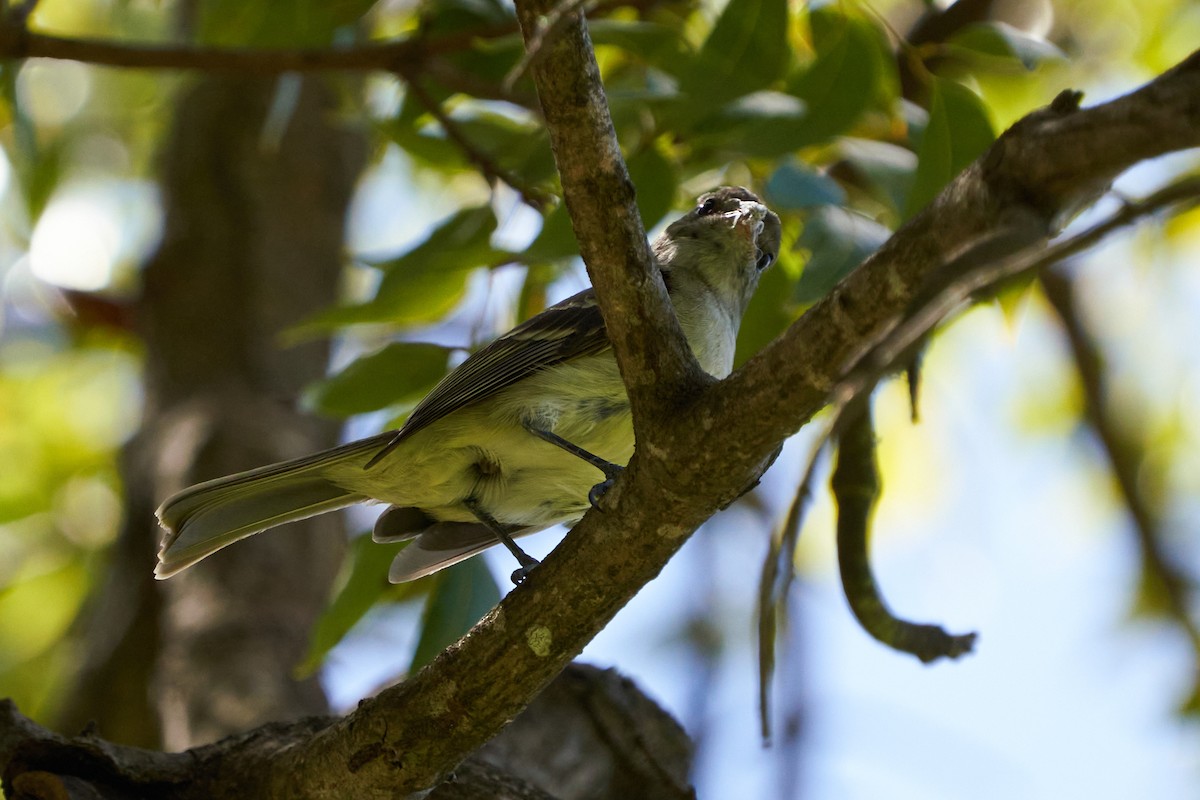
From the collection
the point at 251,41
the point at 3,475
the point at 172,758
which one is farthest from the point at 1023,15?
the point at 3,475

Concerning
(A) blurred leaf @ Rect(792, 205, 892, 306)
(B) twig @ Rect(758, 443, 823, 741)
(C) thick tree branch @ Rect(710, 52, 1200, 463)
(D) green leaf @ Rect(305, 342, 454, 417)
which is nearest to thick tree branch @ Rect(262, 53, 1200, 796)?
(C) thick tree branch @ Rect(710, 52, 1200, 463)

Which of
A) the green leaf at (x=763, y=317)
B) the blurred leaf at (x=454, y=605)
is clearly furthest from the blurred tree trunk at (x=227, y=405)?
the green leaf at (x=763, y=317)

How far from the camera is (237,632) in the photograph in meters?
4.90

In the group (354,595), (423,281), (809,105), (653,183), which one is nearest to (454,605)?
Answer: (354,595)

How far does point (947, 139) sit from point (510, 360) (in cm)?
150

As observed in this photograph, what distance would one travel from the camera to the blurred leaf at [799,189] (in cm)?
342

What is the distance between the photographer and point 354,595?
3939 millimetres

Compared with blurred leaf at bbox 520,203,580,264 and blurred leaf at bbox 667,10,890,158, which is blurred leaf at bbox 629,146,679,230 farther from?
blurred leaf at bbox 520,203,580,264

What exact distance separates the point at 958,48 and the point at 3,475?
5.74 m

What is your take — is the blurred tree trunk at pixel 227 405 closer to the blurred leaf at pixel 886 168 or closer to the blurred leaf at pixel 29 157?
the blurred leaf at pixel 29 157

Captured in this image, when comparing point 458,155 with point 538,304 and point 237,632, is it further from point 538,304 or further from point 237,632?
point 237,632

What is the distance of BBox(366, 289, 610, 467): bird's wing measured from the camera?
3703 mm

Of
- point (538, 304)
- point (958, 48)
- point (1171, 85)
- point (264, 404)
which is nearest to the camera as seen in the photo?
point (1171, 85)

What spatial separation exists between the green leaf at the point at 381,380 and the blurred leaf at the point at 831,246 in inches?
52.8
